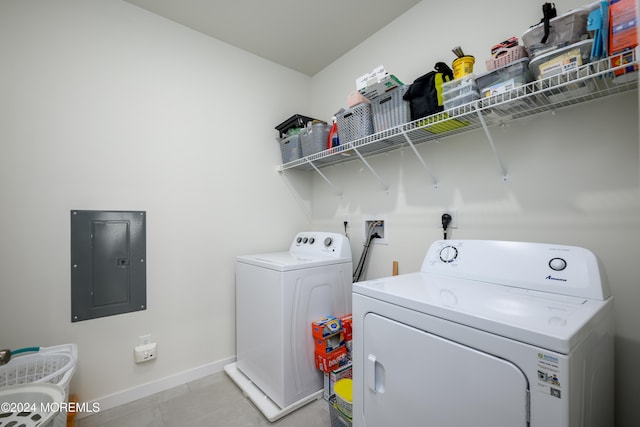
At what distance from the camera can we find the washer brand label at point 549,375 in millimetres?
637

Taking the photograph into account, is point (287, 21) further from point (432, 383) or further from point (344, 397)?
point (344, 397)

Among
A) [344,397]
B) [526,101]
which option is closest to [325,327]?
[344,397]

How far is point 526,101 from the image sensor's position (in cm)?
121

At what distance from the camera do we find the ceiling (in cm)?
187

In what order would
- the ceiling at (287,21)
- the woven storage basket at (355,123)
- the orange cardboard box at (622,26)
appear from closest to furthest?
the orange cardboard box at (622,26) < the woven storage basket at (355,123) < the ceiling at (287,21)

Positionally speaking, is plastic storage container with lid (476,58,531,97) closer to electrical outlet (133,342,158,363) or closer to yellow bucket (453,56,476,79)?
yellow bucket (453,56,476,79)

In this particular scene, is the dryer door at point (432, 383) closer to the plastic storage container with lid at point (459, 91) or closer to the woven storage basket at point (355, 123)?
the plastic storage container with lid at point (459, 91)

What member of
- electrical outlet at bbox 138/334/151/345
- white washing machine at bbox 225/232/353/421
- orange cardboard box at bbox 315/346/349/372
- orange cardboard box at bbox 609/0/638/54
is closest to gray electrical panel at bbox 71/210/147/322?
electrical outlet at bbox 138/334/151/345

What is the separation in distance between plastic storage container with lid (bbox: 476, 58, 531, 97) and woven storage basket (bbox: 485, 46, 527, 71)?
0.03 m

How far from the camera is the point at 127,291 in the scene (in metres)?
1.80

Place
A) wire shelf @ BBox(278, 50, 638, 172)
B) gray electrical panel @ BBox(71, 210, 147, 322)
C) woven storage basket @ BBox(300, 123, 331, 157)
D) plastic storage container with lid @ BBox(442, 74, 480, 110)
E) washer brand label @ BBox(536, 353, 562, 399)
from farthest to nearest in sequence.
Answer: woven storage basket @ BBox(300, 123, 331, 157)
gray electrical panel @ BBox(71, 210, 147, 322)
plastic storage container with lid @ BBox(442, 74, 480, 110)
wire shelf @ BBox(278, 50, 638, 172)
washer brand label @ BBox(536, 353, 562, 399)

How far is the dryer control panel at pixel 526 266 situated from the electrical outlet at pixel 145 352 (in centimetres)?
184

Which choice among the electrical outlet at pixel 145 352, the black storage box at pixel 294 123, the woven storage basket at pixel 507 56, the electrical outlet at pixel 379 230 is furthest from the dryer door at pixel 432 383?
the black storage box at pixel 294 123

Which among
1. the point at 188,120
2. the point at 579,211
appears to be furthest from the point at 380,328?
the point at 188,120
